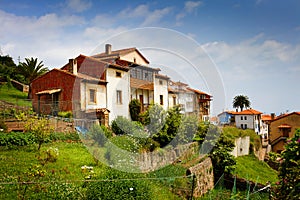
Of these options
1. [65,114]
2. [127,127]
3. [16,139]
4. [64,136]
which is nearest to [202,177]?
[127,127]

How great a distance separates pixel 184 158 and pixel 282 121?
2736 cm

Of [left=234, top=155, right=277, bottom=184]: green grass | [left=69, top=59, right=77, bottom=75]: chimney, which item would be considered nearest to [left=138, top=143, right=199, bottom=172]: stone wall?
[left=234, top=155, right=277, bottom=184]: green grass

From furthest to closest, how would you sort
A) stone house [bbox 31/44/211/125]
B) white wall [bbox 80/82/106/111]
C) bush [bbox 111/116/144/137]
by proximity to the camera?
white wall [bbox 80/82/106/111] → stone house [bbox 31/44/211/125] → bush [bbox 111/116/144/137]

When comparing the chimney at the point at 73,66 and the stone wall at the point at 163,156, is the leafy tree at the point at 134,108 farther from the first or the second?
the stone wall at the point at 163,156

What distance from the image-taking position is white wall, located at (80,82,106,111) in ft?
49.5

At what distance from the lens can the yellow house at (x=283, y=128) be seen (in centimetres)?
→ 3241

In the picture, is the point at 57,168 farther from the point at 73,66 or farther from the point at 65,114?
the point at 73,66

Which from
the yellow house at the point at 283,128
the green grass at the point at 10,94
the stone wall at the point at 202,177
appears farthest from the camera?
the yellow house at the point at 283,128

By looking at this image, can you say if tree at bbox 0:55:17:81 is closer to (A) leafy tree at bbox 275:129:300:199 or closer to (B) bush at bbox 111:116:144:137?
(B) bush at bbox 111:116:144:137

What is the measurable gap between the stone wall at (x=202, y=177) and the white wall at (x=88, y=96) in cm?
744

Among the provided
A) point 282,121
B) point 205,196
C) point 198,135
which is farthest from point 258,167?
point 282,121

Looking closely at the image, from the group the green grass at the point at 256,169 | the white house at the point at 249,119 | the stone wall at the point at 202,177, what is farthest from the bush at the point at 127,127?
Result: the white house at the point at 249,119

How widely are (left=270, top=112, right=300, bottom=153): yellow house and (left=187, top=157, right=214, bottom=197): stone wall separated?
2446cm

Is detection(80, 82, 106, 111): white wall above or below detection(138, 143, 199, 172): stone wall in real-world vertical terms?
above
